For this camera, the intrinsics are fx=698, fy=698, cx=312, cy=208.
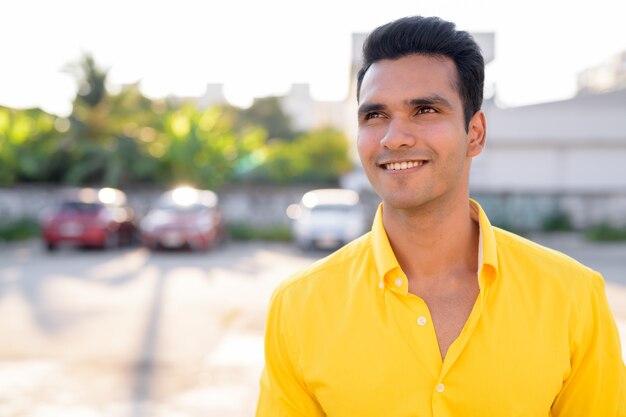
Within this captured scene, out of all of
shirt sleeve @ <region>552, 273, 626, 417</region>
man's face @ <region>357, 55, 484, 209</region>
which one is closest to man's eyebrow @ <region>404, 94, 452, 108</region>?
man's face @ <region>357, 55, 484, 209</region>

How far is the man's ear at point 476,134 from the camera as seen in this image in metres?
2.35

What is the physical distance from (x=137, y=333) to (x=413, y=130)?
7109 millimetres

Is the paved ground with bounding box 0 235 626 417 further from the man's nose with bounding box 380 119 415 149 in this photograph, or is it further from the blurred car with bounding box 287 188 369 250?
the man's nose with bounding box 380 119 415 149

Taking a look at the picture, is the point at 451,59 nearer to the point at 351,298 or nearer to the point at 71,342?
the point at 351,298

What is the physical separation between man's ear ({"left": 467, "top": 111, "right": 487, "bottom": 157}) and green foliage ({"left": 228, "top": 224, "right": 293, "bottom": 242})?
749 inches

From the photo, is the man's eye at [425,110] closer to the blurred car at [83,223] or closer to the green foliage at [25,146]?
the blurred car at [83,223]

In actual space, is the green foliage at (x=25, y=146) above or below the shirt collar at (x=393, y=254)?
below

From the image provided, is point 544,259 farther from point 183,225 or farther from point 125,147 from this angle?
point 125,147

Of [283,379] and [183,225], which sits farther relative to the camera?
[183,225]

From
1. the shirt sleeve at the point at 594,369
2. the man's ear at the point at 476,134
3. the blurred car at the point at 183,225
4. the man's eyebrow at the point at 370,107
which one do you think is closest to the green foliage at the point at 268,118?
the blurred car at the point at 183,225

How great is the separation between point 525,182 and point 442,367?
24.0m

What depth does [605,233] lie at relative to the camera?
792 inches

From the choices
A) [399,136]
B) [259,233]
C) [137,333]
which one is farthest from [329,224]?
[399,136]

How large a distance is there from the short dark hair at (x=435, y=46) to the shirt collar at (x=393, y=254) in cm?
37
